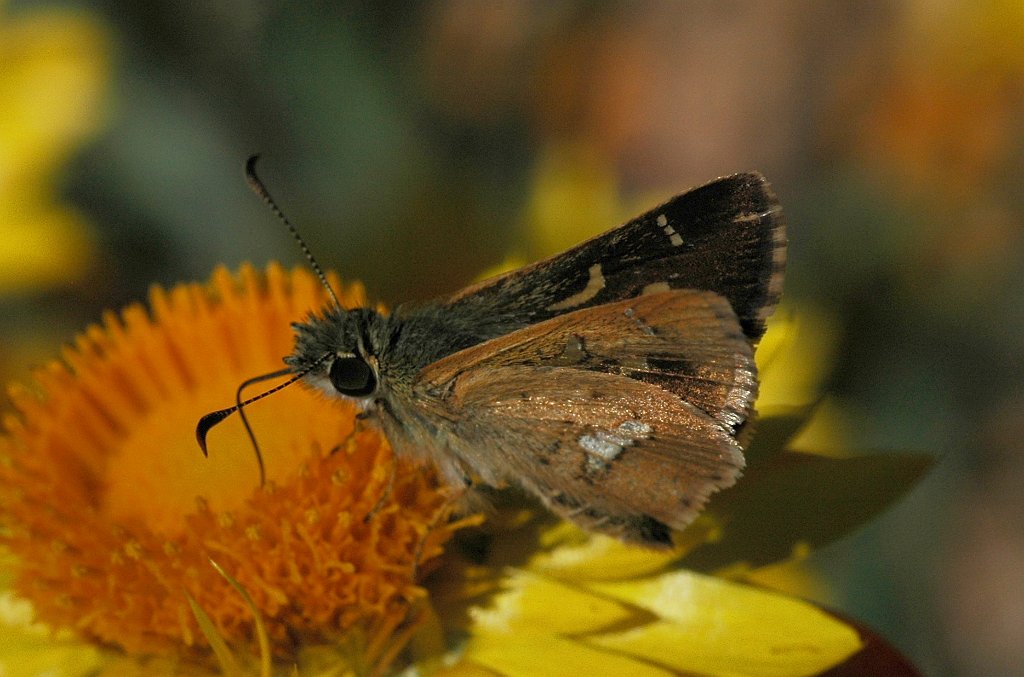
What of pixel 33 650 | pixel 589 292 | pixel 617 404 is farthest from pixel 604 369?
pixel 33 650

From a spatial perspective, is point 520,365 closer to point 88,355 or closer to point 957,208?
point 88,355

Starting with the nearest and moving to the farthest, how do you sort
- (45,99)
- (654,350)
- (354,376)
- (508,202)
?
1. (654,350)
2. (354,376)
3. (45,99)
4. (508,202)

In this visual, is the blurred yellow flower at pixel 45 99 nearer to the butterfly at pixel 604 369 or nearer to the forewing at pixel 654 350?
the butterfly at pixel 604 369

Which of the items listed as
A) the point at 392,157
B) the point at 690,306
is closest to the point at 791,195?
the point at 392,157

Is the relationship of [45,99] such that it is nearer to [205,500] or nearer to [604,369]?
[205,500]

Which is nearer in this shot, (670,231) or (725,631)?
(670,231)

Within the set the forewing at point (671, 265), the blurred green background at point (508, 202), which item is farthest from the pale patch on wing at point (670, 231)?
the blurred green background at point (508, 202)
